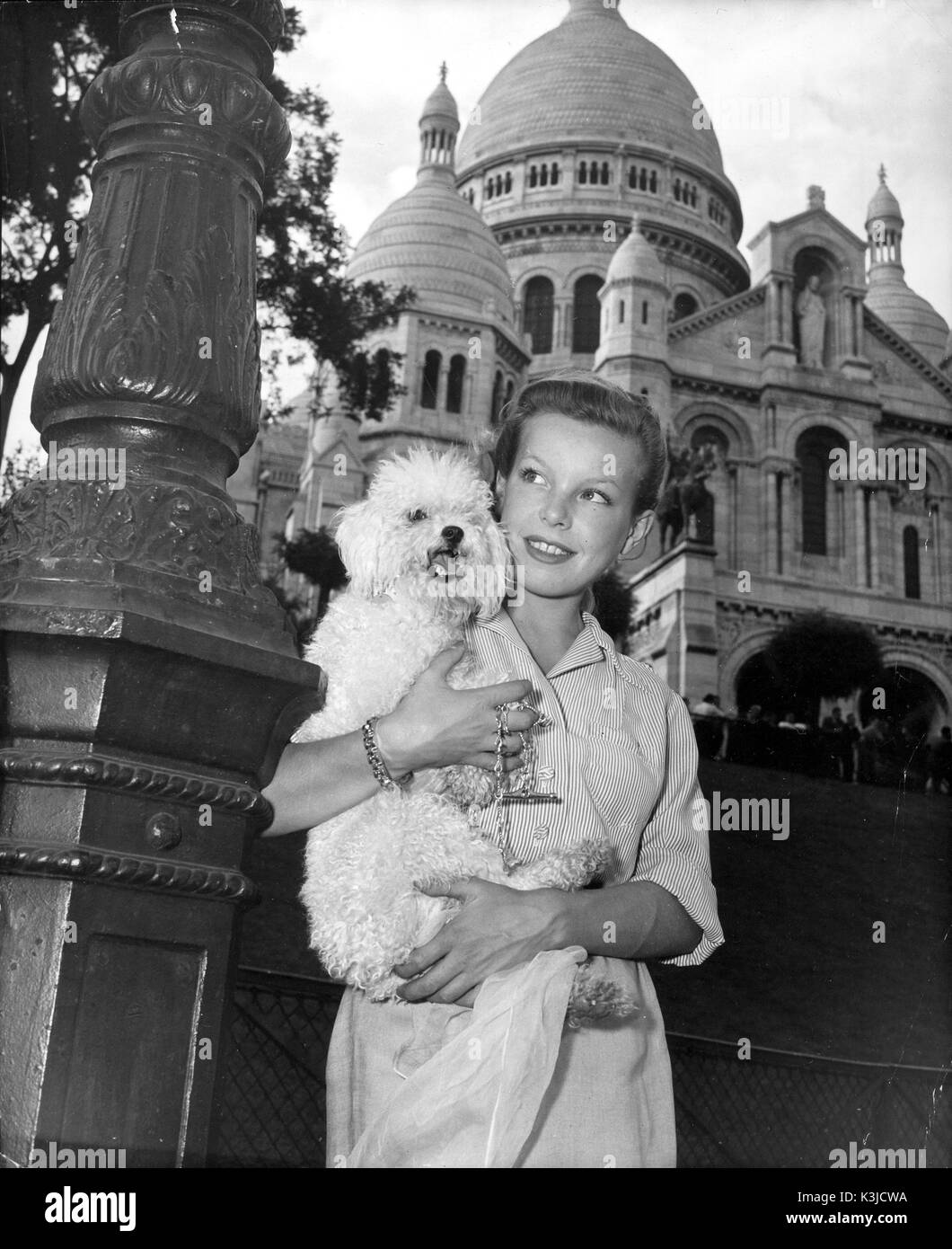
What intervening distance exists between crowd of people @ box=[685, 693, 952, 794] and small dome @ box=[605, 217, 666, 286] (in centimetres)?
1877

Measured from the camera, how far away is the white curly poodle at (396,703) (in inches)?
78.4

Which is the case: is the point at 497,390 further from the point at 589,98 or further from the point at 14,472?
the point at 14,472

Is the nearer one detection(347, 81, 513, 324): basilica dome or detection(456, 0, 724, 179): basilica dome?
detection(347, 81, 513, 324): basilica dome

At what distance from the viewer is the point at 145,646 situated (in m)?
1.69

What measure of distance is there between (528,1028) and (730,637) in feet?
81.3

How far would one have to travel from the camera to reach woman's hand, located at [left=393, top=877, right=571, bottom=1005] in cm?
181

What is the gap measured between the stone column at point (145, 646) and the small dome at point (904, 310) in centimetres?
3803

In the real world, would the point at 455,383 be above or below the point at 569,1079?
above

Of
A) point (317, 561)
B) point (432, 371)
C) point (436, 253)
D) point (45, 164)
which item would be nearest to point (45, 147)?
point (45, 164)

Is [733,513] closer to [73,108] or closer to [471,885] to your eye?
[73,108]

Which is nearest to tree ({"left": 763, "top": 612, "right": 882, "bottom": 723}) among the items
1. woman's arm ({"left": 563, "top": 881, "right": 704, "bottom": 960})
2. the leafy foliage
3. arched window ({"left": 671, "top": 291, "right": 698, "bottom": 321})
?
the leafy foliage

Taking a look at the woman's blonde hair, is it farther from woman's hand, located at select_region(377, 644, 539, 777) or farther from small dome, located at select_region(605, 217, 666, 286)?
small dome, located at select_region(605, 217, 666, 286)

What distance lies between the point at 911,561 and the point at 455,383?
1287 cm

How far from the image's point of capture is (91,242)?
79.6 inches
